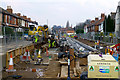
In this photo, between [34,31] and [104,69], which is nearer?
[104,69]

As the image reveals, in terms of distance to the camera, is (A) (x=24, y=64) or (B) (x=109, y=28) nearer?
(A) (x=24, y=64)

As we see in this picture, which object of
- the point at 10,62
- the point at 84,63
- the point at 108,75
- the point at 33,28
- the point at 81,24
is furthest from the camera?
the point at 81,24

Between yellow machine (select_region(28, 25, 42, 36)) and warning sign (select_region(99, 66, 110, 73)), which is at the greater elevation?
yellow machine (select_region(28, 25, 42, 36))

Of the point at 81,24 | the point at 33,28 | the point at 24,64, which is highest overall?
the point at 81,24

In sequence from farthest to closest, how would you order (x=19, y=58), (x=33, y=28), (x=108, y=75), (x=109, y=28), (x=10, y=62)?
(x=109, y=28)
(x=33, y=28)
(x=19, y=58)
(x=10, y=62)
(x=108, y=75)

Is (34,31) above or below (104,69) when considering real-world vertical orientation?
above

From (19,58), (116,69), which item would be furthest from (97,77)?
(19,58)

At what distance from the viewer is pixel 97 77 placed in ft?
21.9

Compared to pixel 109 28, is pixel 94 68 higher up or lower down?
lower down

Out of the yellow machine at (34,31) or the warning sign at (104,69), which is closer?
the warning sign at (104,69)

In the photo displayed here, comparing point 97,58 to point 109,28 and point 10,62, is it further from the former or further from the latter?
point 109,28

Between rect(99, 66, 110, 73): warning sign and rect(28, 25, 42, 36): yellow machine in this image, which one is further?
rect(28, 25, 42, 36): yellow machine

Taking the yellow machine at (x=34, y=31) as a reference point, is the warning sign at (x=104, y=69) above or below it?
below

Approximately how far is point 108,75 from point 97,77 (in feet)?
1.34
